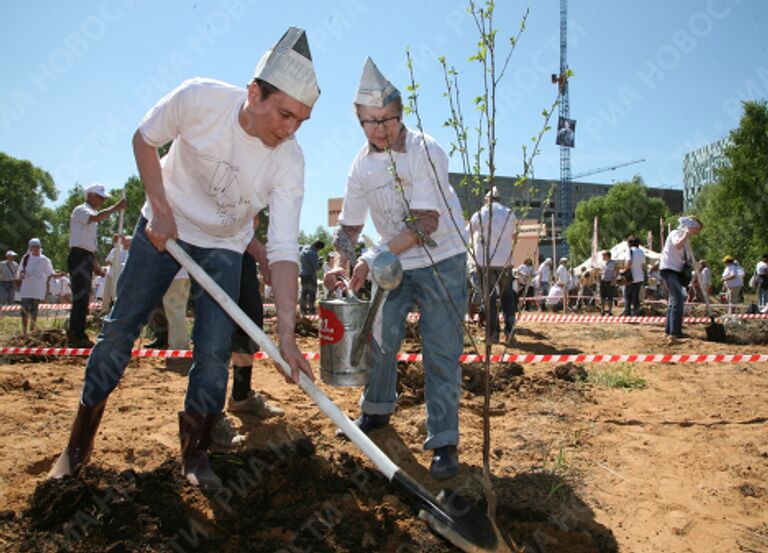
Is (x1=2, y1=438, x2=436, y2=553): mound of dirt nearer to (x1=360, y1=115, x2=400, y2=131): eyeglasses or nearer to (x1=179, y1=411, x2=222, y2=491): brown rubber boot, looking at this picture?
(x1=179, y1=411, x2=222, y2=491): brown rubber boot

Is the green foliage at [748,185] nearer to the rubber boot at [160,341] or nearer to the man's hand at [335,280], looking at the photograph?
the rubber boot at [160,341]

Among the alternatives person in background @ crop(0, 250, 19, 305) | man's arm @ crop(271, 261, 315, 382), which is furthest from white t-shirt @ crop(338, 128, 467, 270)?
person in background @ crop(0, 250, 19, 305)

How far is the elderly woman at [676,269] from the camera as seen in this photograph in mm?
8531

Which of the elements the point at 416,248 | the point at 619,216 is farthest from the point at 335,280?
the point at 619,216

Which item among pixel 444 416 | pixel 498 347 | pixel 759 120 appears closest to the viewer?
pixel 444 416

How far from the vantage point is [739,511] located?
2.85 metres

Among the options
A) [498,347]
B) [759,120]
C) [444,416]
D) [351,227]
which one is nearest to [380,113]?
[351,227]

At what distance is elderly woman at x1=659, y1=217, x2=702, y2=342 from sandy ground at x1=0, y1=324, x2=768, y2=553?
2848 millimetres

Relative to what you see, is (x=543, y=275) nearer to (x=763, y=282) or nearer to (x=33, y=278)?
(x=763, y=282)

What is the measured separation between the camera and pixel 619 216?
5688 cm

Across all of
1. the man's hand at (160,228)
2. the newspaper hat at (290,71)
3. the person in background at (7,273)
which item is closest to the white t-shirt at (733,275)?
the newspaper hat at (290,71)

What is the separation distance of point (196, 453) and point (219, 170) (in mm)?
1337

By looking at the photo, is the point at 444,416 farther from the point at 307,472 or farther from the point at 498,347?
the point at 498,347

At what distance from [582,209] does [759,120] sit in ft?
101
